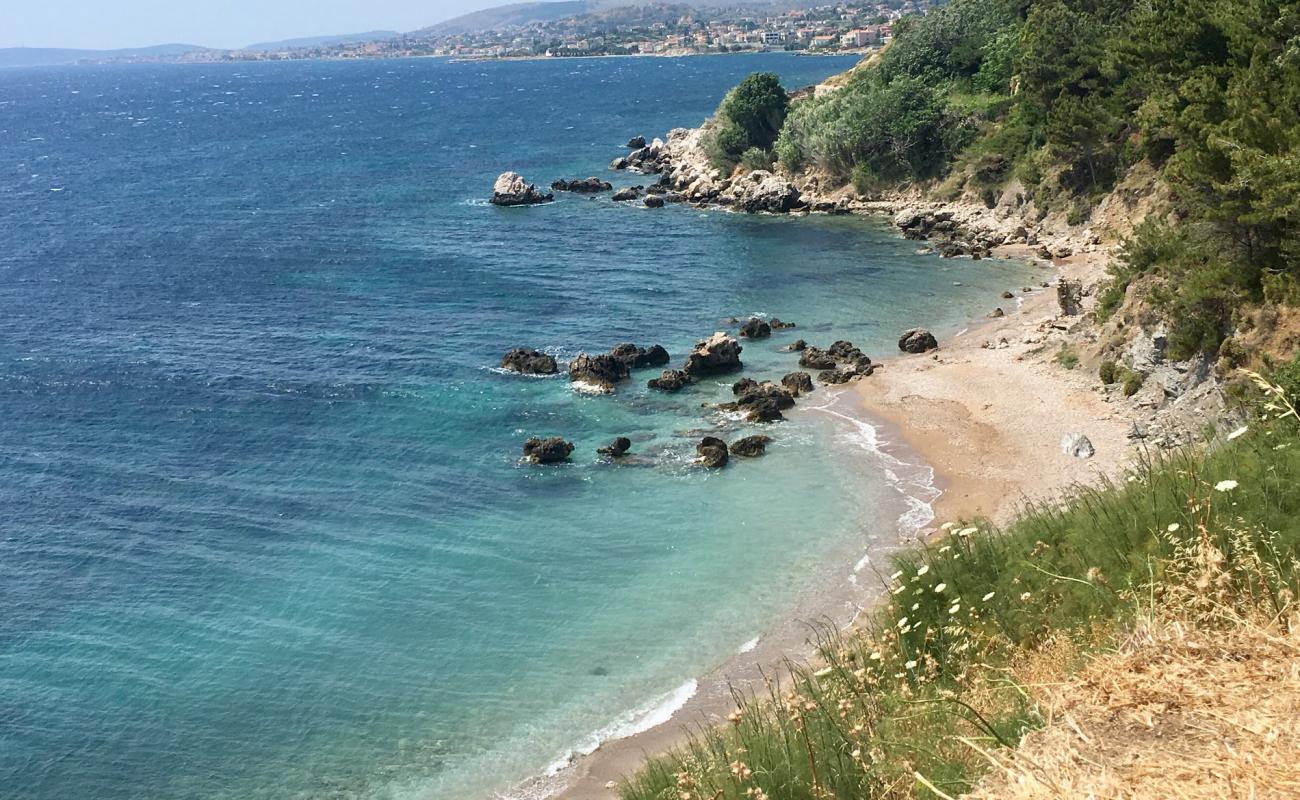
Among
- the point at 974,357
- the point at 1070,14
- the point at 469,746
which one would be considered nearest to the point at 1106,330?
the point at 974,357

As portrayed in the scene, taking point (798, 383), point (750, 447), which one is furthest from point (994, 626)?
point (798, 383)

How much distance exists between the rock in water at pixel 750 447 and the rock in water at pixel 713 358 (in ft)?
25.6

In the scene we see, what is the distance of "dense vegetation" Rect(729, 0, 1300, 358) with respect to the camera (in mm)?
30703

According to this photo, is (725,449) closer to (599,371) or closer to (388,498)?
(599,371)

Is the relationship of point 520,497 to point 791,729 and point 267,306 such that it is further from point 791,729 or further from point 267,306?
point 267,306

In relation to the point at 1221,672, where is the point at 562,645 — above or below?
below

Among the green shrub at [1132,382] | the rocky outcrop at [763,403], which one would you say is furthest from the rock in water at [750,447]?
the green shrub at [1132,382]

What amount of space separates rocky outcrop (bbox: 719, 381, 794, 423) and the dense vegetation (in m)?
12.6

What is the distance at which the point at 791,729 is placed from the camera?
10.7 meters

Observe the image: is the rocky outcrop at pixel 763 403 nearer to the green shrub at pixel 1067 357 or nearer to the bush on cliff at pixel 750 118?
the green shrub at pixel 1067 357

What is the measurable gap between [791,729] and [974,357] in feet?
114

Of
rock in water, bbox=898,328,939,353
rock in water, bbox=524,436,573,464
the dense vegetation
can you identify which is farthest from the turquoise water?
the dense vegetation

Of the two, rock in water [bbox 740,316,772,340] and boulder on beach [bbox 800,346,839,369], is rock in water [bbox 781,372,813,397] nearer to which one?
boulder on beach [bbox 800,346,839,369]

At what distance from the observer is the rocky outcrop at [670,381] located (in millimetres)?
42312
